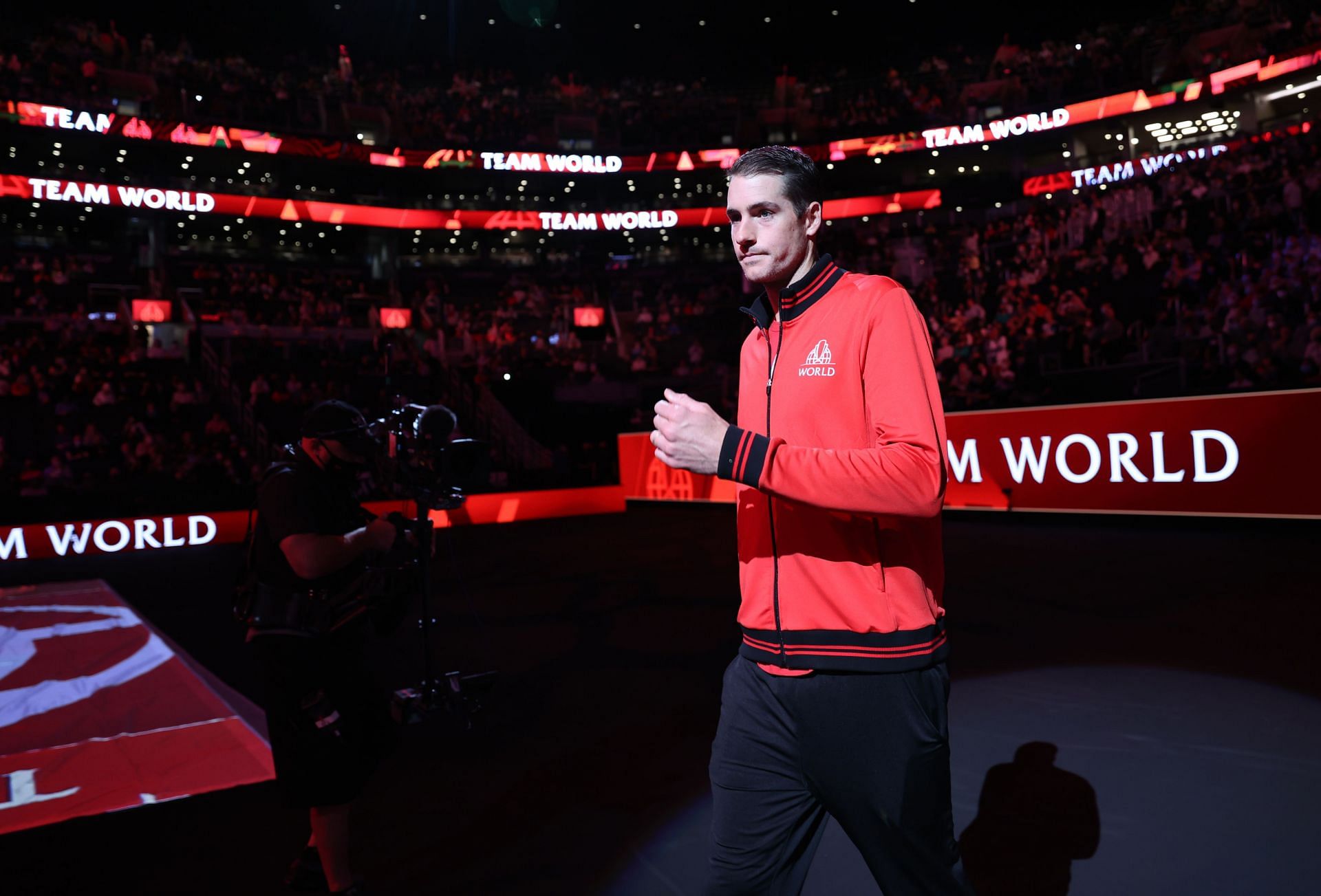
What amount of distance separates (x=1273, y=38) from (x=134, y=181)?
37.4 m

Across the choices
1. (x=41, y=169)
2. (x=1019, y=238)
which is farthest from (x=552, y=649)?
(x=41, y=169)

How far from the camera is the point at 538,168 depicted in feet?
112

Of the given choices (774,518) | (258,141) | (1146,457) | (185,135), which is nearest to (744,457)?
(774,518)

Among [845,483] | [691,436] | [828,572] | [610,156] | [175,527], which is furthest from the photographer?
[610,156]

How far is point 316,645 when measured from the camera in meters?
3.16

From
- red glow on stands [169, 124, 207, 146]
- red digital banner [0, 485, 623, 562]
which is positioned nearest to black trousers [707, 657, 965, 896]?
red digital banner [0, 485, 623, 562]

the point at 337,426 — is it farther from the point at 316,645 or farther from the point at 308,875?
the point at 308,875

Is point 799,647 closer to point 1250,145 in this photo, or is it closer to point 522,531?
point 522,531

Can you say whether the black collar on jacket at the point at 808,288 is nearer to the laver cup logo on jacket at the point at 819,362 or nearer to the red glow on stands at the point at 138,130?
the laver cup logo on jacket at the point at 819,362

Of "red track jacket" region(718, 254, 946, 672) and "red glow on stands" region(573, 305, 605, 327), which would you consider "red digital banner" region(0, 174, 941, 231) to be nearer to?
"red glow on stands" region(573, 305, 605, 327)

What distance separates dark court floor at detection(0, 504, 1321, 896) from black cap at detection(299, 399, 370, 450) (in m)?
1.74

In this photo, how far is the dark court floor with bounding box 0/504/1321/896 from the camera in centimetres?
314

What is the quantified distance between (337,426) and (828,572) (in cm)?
231

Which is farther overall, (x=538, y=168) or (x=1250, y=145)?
(x=538, y=168)
